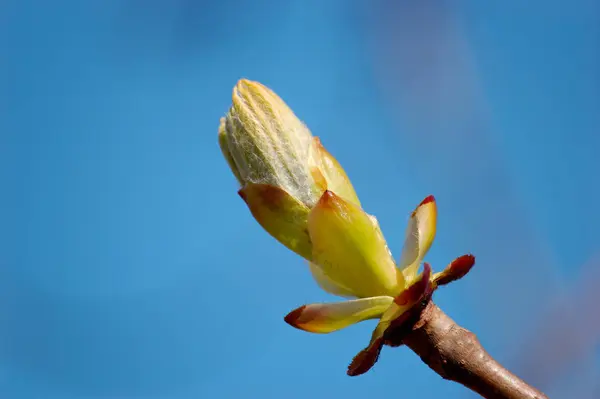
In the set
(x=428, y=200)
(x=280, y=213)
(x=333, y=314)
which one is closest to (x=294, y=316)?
(x=333, y=314)

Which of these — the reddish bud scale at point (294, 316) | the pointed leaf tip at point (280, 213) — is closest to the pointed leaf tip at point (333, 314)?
the reddish bud scale at point (294, 316)

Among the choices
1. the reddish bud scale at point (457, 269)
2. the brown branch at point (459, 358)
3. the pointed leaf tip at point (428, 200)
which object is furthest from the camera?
the pointed leaf tip at point (428, 200)

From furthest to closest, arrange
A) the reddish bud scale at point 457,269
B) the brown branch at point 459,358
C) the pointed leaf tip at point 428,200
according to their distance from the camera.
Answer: the pointed leaf tip at point 428,200 < the reddish bud scale at point 457,269 < the brown branch at point 459,358

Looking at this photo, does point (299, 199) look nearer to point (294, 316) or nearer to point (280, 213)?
point (280, 213)

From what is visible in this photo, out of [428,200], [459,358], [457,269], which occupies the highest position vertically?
[428,200]

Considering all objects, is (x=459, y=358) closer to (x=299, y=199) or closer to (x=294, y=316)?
(x=294, y=316)

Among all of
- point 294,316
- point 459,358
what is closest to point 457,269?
point 459,358

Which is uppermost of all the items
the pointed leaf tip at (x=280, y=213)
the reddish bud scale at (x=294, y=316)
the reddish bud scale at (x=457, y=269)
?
the pointed leaf tip at (x=280, y=213)

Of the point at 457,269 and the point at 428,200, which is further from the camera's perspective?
the point at 428,200

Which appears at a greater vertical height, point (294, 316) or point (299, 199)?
point (299, 199)

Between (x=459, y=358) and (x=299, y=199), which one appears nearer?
(x=459, y=358)

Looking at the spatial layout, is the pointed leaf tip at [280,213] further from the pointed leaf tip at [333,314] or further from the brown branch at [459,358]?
the brown branch at [459,358]
